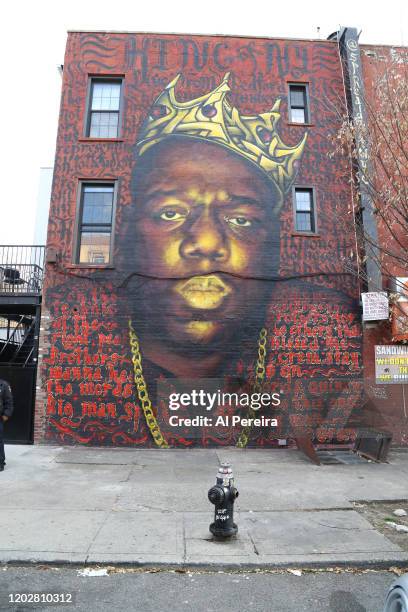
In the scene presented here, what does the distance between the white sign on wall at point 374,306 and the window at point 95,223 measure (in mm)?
6805

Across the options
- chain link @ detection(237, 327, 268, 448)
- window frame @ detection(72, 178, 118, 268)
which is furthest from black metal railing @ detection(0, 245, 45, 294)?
chain link @ detection(237, 327, 268, 448)

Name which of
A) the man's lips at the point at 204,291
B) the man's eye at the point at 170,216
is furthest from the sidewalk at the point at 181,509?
the man's eye at the point at 170,216

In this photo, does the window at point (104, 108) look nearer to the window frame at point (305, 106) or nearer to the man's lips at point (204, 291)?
the man's lips at point (204, 291)

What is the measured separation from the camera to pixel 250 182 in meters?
12.4

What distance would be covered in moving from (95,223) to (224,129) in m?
4.43

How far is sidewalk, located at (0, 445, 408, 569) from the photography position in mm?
5164

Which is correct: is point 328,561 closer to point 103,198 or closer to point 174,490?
point 174,490

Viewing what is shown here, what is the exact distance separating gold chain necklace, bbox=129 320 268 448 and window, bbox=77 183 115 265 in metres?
2.16

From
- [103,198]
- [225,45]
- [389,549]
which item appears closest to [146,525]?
[389,549]

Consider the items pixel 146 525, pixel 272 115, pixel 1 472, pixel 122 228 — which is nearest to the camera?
pixel 146 525

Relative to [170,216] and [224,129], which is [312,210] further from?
[170,216]

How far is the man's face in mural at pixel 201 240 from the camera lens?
11.8 metres

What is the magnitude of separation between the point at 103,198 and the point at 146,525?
8.90 metres

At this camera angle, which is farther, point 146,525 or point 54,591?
point 146,525
